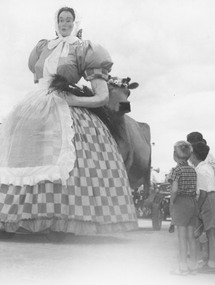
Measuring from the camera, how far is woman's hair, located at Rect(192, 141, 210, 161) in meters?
3.54

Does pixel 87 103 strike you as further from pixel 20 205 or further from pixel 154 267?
pixel 154 267

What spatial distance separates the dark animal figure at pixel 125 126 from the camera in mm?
4836

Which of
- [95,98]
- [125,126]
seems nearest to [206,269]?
[95,98]

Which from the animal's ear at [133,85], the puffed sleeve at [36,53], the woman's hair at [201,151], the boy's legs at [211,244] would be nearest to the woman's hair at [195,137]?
the woman's hair at [201,151]

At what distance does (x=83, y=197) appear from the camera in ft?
13.9

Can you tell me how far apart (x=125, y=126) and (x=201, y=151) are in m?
1.84

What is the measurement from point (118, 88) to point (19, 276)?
2836 mm

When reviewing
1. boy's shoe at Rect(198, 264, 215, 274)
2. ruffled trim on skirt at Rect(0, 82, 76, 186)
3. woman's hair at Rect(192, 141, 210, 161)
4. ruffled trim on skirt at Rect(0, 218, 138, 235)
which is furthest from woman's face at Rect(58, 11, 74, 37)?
boy's shoe at Rect(198, 264, 215, 274)

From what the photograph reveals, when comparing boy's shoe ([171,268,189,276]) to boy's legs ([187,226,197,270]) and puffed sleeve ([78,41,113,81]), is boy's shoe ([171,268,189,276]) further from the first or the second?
puffed sleeve ([78,41,113,81])

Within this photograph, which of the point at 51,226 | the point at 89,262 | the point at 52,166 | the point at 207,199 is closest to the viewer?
the point at 89,262

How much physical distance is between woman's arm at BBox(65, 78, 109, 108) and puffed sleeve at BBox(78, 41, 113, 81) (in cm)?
6

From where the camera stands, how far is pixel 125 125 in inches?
210

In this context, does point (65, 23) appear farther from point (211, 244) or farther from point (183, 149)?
point (211, 244)

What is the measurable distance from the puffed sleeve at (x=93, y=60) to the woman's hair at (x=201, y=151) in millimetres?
1448
